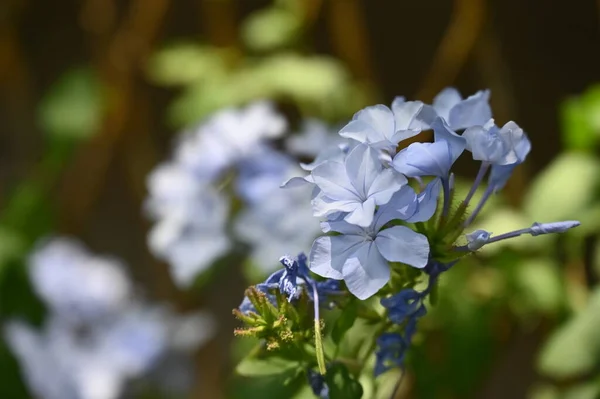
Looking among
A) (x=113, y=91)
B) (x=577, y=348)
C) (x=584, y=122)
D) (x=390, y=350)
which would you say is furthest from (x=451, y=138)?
(x=113, y=91)

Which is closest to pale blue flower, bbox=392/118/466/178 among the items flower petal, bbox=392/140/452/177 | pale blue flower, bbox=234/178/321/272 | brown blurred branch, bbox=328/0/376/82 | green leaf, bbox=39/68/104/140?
flower petal, bbox=392/140/452/177

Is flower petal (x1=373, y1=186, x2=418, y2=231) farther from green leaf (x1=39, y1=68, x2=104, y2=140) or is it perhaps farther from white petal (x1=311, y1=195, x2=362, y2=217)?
green leaf (x1=39, y1=68, x2=104, y2=140)

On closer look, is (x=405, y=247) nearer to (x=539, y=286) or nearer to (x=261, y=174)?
(x=261, y=174)

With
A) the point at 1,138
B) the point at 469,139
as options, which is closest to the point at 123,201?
the point at 1,138

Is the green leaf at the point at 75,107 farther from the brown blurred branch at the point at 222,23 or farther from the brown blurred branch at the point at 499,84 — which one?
the brown blurred branch at the point at 499,84

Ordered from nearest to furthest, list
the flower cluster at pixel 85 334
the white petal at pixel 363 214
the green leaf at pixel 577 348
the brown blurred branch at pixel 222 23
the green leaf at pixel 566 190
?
the white petal at pixel 363 214, the green leaf at pixel 577 348, the green leaf at pixel 566 190, the flower cluster at pixel 85 334, the brown blurred branch at pixel 222 23

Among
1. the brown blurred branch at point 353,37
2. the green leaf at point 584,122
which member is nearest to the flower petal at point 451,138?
the green leaf at point 584,122

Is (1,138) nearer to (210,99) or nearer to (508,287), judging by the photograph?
(210,99)
